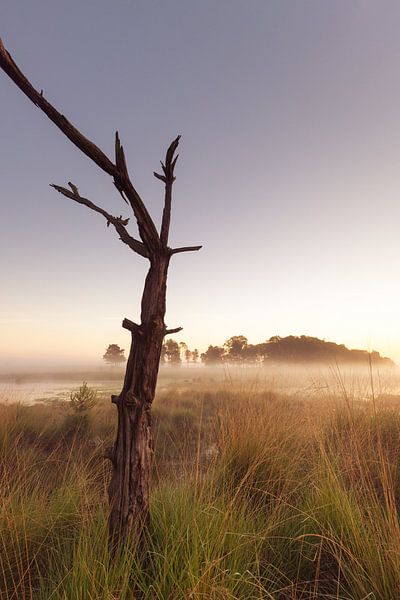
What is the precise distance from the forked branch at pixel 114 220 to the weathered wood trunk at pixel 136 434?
0.91ft

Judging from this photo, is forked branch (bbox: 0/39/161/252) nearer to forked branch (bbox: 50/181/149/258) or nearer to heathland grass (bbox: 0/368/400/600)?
forked branch (bbox: 50/181/149/258)

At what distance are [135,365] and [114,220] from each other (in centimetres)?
92

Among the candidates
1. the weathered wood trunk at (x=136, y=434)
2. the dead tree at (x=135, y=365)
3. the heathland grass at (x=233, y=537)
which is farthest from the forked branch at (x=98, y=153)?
the heathland grass at (x=233, y=537)

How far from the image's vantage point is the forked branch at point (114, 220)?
2094 mm

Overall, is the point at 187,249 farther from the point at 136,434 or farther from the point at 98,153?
the point at 136,434

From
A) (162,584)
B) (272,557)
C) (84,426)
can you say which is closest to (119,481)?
(162,584)

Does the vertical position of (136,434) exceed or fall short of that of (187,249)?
it falls short

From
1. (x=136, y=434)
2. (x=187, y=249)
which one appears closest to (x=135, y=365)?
(x=136, y=434)

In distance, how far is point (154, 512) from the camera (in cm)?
268

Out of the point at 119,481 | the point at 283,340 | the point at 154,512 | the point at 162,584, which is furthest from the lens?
the point at 283,340

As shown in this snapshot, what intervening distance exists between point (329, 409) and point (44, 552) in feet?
15.0

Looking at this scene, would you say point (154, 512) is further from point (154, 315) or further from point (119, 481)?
point (154, 315)

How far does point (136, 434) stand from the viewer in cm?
213

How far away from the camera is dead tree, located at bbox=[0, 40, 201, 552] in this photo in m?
2.07
